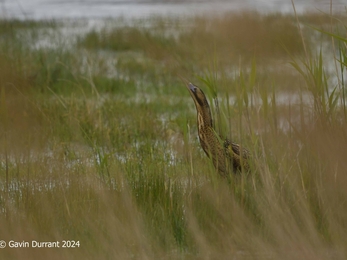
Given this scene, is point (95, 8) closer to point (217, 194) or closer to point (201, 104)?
point (201, 104)

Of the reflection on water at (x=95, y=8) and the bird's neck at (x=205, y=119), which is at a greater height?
the reflection on water at (x=95, y=8)

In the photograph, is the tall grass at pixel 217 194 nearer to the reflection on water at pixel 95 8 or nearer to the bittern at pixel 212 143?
the bittern at pixel 212 143

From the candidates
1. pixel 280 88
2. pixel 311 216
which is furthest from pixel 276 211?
pixel 280 88

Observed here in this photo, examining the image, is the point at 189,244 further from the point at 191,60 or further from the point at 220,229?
the point at 191,60

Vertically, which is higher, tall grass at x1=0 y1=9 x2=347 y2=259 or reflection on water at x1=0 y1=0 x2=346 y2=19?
reflection on water at x1=0 y1=0 x2=346 y2=19
